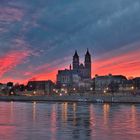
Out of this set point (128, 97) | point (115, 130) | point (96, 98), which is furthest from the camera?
point (96, 98)

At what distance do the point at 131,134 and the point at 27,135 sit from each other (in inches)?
340

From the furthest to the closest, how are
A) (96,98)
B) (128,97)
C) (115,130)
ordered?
(96,98)
(128,97)
(115,130)

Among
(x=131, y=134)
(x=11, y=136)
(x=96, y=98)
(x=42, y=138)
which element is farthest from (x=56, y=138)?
(x=96, y=98)

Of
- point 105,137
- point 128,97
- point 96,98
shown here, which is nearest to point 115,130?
point 105,137

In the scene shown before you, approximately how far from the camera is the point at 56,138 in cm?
3216

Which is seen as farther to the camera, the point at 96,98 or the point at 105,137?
the point at 96,98

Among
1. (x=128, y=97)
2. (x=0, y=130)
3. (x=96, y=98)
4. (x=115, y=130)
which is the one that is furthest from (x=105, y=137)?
(x=96, y=98)

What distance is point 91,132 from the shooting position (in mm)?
36656

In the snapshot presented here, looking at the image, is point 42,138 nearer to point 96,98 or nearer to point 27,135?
point 27,135

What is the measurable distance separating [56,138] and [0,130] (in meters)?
7.51

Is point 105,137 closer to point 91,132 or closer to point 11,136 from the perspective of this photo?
point 91,132

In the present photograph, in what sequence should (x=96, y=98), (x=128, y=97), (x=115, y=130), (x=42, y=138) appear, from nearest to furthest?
(x=42, y=138)
(x=115, y=130)
(x=128, y=97)
(x=96, y=98)

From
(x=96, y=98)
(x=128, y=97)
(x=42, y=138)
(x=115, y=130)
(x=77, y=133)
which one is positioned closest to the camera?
(x=42, y=138)

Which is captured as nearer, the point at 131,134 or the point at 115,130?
the point at 131,134
